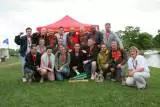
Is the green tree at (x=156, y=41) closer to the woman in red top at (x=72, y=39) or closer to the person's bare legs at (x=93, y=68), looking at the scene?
the woman in red top at (x=72, y=39)

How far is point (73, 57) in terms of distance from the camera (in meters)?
13.3

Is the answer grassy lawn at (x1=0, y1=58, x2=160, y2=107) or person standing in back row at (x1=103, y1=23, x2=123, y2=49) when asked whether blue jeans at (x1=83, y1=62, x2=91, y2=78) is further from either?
grassy lawn at (x1=0, y1=58, x2=160, y2=107)

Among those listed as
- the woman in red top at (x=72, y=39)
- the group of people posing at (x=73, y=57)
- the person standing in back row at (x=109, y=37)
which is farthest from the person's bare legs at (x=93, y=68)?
the woman in red top at (x=72, y=39)

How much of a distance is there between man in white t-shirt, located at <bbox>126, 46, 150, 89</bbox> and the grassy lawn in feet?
0.89

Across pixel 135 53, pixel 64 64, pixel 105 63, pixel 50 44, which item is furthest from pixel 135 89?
pixel 50 44

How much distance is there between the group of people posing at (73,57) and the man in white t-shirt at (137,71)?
0.75 m

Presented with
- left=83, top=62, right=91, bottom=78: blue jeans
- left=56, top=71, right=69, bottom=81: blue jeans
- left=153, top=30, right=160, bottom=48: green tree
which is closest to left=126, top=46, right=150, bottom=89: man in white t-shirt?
left=83, top=62, right=91, bottom=78: blue jeans

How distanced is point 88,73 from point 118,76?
115 centimetres

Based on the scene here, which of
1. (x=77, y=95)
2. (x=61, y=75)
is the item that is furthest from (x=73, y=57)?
(x=77, y=95)

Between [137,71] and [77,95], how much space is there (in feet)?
6.72

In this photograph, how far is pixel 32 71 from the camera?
41.8 ft

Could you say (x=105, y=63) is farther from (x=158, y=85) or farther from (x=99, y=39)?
(x=158, y=85)

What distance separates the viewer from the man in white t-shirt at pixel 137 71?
11.0m

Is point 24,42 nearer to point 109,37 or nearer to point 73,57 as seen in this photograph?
point 73,57
